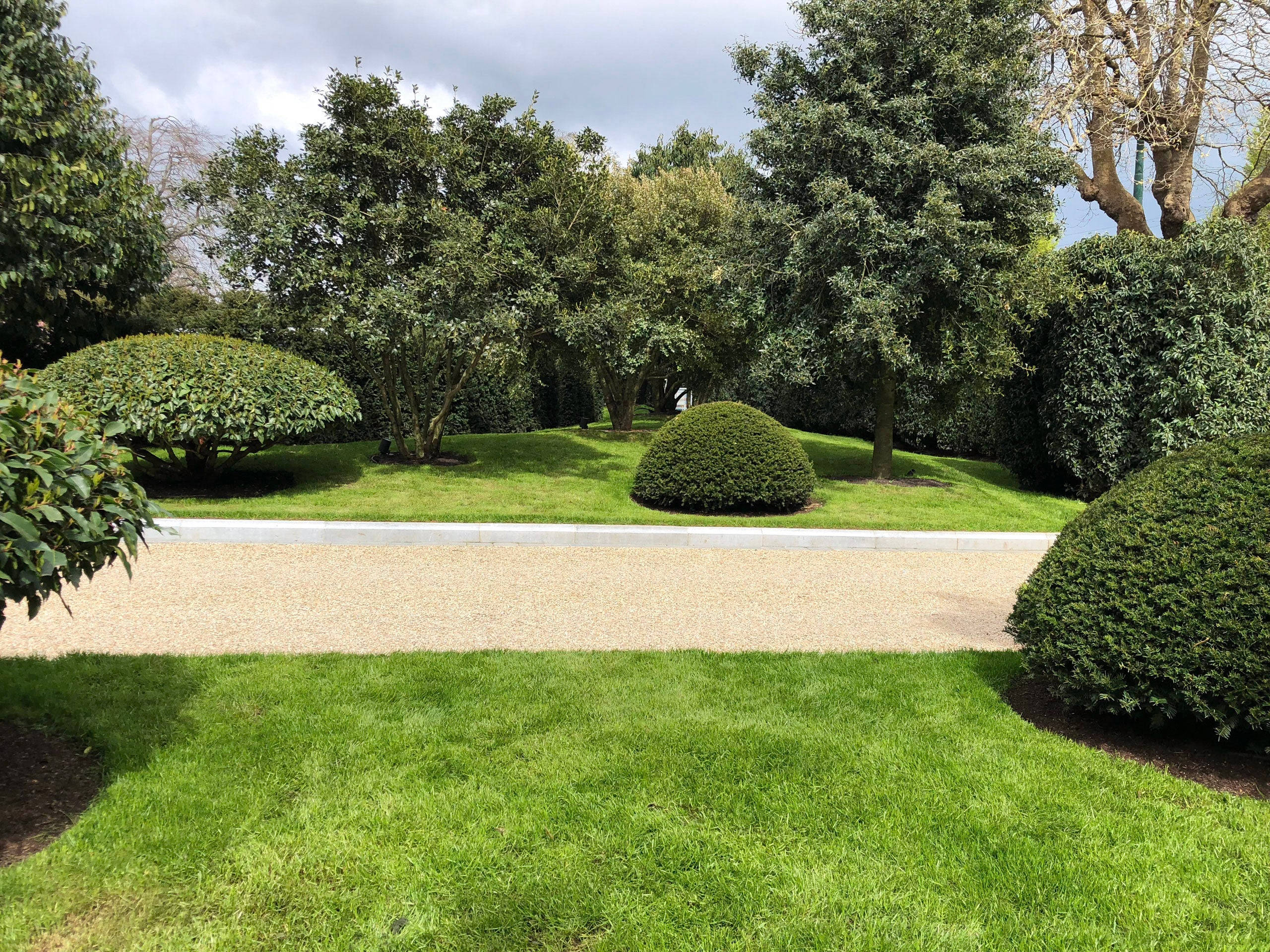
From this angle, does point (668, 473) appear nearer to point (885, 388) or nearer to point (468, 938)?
point (885, 388)

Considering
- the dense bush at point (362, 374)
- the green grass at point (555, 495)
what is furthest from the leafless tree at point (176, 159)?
the green grass at point (555, 495)

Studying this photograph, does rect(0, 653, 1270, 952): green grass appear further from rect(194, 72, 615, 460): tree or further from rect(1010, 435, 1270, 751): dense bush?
rect(194, 72, 615, 460): tree

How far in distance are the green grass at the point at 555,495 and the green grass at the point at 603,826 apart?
5.31m

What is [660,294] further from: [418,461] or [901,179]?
[418,461]

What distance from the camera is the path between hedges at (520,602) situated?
5.09 meters

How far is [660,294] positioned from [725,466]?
699 cm

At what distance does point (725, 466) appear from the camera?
32.8 ft

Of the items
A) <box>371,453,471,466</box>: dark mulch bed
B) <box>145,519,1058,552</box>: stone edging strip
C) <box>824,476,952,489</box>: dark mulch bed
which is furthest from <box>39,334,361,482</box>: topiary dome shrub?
<box>824,476,952,489</box>: dark mulch bed

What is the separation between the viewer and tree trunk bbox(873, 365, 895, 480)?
1294 cm

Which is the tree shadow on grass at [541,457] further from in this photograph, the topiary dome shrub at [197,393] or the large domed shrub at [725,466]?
the topiary dome shrub at [197,393]

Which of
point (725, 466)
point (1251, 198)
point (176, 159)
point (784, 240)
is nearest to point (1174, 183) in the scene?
point (1251, 198)

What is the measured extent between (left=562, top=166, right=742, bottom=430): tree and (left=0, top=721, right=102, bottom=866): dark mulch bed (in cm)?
886

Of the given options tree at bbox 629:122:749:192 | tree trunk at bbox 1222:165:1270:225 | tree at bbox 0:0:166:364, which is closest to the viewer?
tree at bbox 0:0:166:364

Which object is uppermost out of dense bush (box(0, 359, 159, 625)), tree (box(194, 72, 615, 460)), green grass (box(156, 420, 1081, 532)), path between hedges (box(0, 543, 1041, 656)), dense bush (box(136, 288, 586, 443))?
tree (box(194, 72, 615, 460))
